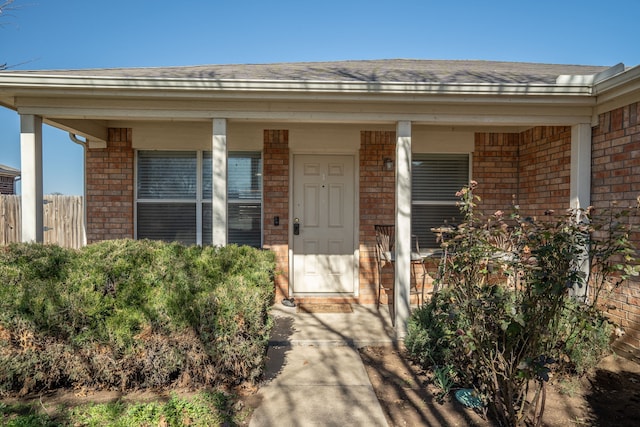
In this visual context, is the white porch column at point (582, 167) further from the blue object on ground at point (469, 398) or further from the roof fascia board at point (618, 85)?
the blue object on ground at point (469, 398)

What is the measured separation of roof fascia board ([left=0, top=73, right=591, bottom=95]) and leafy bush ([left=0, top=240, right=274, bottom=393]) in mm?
1979

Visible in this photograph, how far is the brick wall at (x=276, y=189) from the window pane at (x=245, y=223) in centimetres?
16

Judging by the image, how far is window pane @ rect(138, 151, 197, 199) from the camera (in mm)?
5941

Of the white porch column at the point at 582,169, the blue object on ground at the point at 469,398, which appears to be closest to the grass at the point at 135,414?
the blue object on ground at the point at 469,398

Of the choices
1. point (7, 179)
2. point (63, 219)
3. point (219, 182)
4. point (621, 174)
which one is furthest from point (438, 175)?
point (7, 179)

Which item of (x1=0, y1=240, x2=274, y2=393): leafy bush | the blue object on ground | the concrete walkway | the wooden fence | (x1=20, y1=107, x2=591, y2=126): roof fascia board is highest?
(x1=20, y1=107, x2=591, y2=126): roof fascia board

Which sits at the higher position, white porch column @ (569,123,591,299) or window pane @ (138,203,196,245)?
white porch column @ (569,123,591,299)

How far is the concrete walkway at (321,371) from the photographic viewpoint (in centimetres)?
285

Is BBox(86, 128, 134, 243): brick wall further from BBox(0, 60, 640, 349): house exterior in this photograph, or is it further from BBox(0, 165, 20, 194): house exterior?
BBox(0, 165, 20, 194): house exterior

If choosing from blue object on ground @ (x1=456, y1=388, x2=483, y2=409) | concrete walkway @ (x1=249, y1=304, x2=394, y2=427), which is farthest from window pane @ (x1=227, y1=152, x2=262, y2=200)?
blue object on ground @ (x1=456, y1=388, x2=483, y2=409)

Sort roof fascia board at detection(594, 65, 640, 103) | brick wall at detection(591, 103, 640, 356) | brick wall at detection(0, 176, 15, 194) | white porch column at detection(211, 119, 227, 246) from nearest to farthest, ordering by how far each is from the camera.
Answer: roof fascia board at detection(594, 65, 640, 103), brick wall at detection(591, 103, 640, 356), white porch column at detection(211, 119, 227, 246), brick wall at detection(0, 176, 15, 194)

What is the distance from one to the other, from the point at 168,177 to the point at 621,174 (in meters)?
5.69

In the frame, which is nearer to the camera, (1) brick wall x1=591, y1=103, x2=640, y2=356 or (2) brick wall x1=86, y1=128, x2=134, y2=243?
(1) brick wall x1=591, y1=103, x2=640, y2=356

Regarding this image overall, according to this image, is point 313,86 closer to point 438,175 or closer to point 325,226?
point 325,226
